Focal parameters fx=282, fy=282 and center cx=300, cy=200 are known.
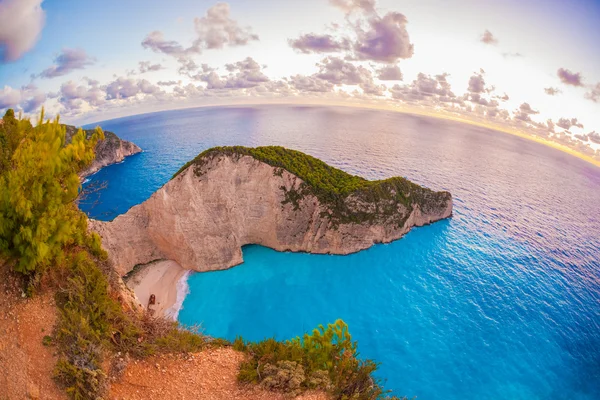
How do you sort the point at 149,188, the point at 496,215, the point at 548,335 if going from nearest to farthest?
the point at 548,335 < the point at 496,215 < the point at 149,188

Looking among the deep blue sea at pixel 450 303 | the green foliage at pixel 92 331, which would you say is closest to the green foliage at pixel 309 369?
the green foliage at pixel 92 331

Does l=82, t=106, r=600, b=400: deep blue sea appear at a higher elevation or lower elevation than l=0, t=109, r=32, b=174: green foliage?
lower

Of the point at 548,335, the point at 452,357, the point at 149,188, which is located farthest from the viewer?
the point at 149,188

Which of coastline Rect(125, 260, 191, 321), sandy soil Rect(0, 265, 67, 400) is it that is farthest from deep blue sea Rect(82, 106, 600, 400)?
sandy soil Rect(0, 265, 67, 400)

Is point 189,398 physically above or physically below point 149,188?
above

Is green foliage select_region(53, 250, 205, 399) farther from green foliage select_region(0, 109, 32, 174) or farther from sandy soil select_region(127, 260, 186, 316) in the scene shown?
sandy soil select_region(127, 260, 186, 316)

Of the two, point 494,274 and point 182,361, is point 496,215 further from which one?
point 182,361

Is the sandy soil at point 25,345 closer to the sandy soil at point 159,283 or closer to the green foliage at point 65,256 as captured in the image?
the green foliage at point 65,256

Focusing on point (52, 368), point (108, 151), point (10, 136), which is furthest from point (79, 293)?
point (108, 151)

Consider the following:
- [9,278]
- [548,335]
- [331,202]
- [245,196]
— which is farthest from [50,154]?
[548,335]
